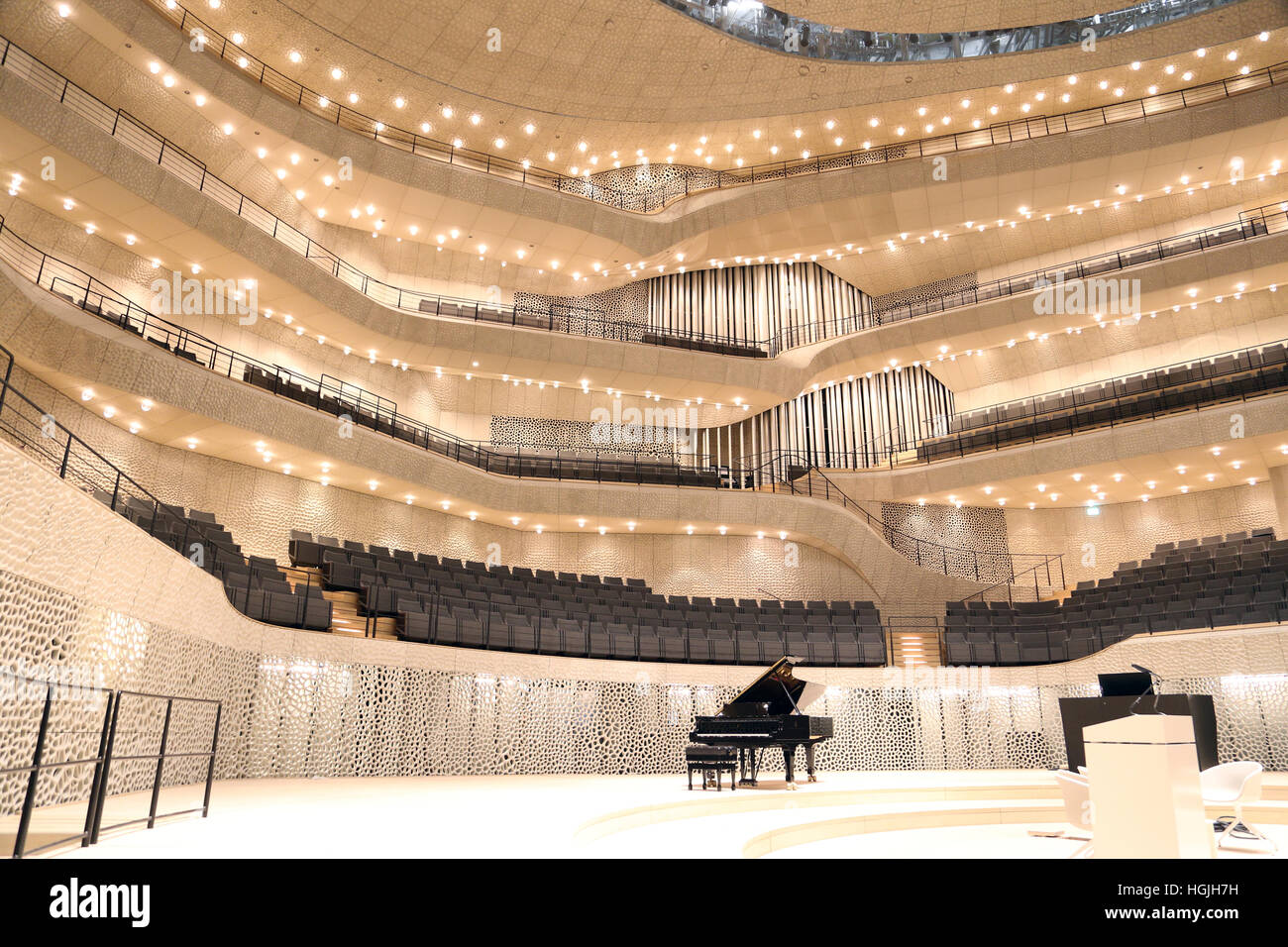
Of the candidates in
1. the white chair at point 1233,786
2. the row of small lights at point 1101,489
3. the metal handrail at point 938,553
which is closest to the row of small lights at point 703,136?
the metal handrail at point 938,553

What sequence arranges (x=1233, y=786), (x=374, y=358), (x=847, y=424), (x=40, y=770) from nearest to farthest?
(x=40, y=770)
(x=1233, y=786)
(x=374, y=358)
(x=847, y=424)

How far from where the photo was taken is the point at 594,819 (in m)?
5.78

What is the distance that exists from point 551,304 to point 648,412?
3794 mm

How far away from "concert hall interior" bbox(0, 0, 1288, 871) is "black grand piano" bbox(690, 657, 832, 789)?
0.07 meters

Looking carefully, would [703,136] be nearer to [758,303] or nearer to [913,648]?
[758,303]

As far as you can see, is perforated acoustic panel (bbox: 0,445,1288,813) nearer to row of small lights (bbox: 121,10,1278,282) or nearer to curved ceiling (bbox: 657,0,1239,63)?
row of small lights (bbox: 121,10,1278,282)

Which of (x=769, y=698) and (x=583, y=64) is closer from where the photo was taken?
(x=769, y=698)

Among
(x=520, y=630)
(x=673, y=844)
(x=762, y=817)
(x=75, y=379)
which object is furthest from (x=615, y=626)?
(x=75, y=379)

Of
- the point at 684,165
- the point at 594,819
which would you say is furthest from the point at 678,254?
the point at 594,819

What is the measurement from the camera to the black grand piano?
351 inches

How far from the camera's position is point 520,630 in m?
11.7
